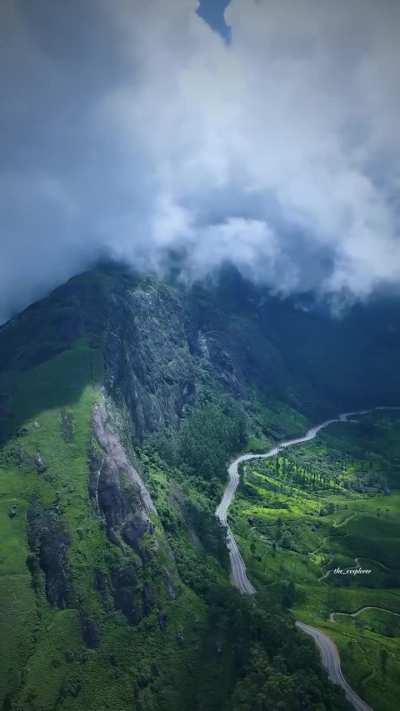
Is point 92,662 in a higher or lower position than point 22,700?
higher

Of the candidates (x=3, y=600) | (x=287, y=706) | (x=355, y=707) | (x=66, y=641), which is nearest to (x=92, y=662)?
(x=66, y=641)

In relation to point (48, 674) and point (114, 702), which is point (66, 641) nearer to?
point (48, 674)

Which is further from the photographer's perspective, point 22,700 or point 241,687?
point 241,687

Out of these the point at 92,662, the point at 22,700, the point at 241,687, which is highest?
the point at 241,687

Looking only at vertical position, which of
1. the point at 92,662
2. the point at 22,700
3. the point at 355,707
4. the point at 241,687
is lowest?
the point at 22,700

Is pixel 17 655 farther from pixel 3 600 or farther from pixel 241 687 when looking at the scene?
pixel 241 687

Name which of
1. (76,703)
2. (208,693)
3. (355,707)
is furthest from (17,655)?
(355,707)

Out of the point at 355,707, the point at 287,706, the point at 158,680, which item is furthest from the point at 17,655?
the point at 355,707

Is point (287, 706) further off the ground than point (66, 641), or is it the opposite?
point (287, 706)

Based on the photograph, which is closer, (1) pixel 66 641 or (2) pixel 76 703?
(2) pixel 76 703
